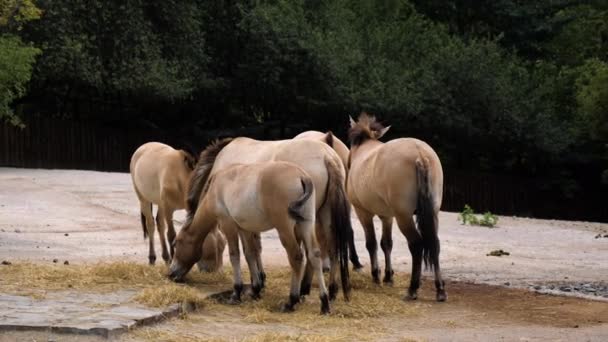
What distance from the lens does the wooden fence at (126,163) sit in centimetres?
3083

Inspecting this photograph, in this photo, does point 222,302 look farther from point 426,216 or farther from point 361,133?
point 361,133

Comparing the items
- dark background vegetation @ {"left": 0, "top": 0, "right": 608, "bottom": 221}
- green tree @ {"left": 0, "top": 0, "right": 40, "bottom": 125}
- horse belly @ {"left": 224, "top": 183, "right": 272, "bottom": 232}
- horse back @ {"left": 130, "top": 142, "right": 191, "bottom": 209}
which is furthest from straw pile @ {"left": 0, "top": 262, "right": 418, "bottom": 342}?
dark background vegetation @ {"left": 0, "top": 0, "right": 608, "bottom": 221}

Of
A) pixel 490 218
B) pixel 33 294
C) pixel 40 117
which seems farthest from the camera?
pixel 40 117

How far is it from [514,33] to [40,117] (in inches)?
665

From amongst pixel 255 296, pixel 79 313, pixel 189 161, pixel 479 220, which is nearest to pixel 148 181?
pixel 189 161

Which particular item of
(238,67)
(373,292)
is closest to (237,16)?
(238,67)

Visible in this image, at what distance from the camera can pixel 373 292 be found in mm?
11102

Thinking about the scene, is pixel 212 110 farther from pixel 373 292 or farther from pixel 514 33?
pixel 373 292

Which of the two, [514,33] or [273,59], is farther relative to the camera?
[514,33]

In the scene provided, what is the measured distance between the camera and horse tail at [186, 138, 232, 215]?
1087 centimetres

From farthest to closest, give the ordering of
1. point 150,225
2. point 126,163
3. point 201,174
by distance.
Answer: point 126,163 < point 150,225 < point 201,174

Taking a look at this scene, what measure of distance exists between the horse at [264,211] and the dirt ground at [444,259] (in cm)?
72

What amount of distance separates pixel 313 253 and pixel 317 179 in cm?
107

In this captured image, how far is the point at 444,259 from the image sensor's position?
14297mm
